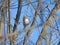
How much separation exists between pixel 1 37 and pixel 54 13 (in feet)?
8.86

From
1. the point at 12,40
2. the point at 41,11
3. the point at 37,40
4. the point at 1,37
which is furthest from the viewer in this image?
the point at 37,40

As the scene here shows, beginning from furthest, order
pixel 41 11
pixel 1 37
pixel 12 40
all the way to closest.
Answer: pixel 41 11 → pixel 12 40 → pixel 1 37

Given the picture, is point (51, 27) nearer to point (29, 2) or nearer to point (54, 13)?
point (54, 13)

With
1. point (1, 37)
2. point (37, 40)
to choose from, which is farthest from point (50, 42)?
point (1, 37)

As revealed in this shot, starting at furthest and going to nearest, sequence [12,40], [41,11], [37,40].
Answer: [37,40]
[41,11]
[12,40]

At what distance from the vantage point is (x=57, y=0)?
15.2 ft

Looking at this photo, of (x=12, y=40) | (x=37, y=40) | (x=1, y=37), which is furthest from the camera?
(x=37, y=40)

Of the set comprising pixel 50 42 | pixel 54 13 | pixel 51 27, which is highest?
pixel 54 13

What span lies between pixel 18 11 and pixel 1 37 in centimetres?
261

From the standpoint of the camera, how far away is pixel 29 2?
440 cm

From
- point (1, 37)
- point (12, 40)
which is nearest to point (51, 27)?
point (12, 40)

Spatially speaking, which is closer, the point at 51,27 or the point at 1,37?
the point at 1,37

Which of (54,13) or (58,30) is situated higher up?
(54,13)

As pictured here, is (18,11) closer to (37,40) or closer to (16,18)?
(16,18)
